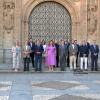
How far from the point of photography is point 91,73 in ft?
43.3

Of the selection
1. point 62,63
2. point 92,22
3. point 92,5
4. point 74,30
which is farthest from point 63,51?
point 92,5

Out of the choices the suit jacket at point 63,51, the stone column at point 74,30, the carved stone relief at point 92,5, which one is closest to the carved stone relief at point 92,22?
the carved stone relief at point 92,5

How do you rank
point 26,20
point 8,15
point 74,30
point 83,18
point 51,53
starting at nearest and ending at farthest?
point 51,53 → point 8,15 → point 26,20 → point 83,18 → point 74,30

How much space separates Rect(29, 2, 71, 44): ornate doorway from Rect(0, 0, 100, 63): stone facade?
0.36 m

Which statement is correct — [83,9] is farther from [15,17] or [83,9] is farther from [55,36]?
[15,17]

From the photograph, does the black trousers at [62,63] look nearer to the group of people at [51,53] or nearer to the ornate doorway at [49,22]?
the group of people at [51,53]

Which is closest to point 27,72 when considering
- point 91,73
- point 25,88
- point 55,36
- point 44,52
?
point 44,52

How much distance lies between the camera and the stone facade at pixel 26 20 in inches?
664

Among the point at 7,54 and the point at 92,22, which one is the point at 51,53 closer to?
the point at 7,54

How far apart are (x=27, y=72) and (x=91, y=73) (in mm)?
3558

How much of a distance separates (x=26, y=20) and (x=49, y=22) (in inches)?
71.8

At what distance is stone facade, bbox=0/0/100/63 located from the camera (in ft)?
55.3

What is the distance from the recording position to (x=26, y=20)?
17.4m

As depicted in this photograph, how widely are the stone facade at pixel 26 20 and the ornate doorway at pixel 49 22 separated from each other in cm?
36
